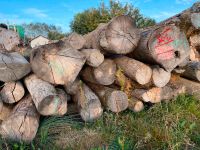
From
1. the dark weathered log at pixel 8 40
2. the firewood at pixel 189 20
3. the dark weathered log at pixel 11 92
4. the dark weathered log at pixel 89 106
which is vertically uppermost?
the firewood at pixel 189 20

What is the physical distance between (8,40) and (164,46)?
3177 millimetres

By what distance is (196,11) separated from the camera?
629cm

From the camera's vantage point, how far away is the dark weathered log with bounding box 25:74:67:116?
13.0ft

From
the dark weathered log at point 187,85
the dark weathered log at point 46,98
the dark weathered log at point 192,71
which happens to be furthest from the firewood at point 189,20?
the dark weathered log at point 46,98

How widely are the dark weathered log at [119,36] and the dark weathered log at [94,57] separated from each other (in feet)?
0.37

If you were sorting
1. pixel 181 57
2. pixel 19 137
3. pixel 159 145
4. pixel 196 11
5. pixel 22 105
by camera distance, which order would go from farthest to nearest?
pixel 196 11
pixel 181 57
pixel 22 105
pixel 19 137
pixel 159 145

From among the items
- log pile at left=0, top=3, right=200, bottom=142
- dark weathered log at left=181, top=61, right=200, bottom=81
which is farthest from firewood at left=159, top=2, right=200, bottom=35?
log pile at left=0, top=3, right=200, bottom=142

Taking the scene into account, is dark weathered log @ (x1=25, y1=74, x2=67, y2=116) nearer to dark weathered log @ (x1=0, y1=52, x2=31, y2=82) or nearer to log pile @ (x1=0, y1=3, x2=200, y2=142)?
log pile @ (x1=0, y1=3, x2=200, y2=142)

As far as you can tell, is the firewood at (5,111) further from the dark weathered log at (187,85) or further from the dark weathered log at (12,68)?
the dark weathered log at (187,85)

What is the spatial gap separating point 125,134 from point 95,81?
0.94 m

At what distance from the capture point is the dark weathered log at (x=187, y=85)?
17.5ft

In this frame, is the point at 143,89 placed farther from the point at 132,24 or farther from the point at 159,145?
the point at 159,145

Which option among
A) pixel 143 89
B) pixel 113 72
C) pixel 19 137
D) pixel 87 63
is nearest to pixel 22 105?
pixel 19 137

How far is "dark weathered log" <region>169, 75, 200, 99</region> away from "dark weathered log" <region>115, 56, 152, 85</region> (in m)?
0.90
